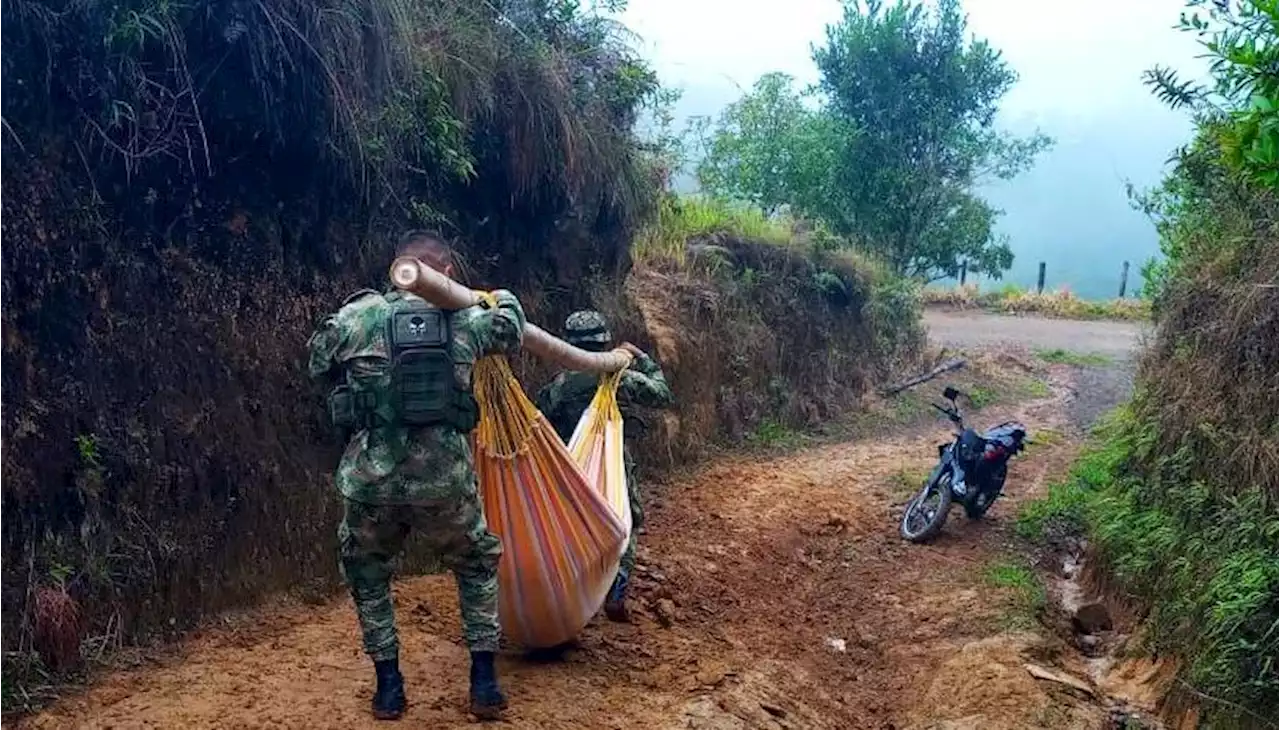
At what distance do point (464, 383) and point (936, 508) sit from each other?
13.8ft

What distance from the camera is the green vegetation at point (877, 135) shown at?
55.0 feet

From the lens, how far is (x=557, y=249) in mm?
6824

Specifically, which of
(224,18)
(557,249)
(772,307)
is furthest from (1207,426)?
(772,307)

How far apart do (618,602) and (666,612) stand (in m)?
0.34

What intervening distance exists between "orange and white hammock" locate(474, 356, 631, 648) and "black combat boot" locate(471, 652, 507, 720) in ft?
1.05

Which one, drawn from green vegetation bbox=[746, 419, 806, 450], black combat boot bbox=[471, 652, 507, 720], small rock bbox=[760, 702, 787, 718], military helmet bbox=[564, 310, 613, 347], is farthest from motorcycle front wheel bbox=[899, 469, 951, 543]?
black combat boot bbox=[471, 652, 507, 720]

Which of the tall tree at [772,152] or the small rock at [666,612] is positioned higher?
the tall tree at [772,152]

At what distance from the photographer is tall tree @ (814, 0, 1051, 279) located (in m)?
16.9

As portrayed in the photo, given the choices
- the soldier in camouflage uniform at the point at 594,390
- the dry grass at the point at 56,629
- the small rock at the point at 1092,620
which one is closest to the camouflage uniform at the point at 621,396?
the soldier in camouflage uniform at the point at 594,390

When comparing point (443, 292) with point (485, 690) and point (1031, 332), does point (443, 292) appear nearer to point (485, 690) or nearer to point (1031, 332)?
point (485, 690)

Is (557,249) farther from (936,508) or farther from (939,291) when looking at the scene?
(939,291)

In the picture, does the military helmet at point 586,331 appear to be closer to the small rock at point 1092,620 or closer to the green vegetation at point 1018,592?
the green vegetation at point 1018,592

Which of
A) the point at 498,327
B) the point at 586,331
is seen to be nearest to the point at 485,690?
the point at 498,327

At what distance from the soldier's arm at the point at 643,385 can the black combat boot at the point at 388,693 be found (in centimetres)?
165
